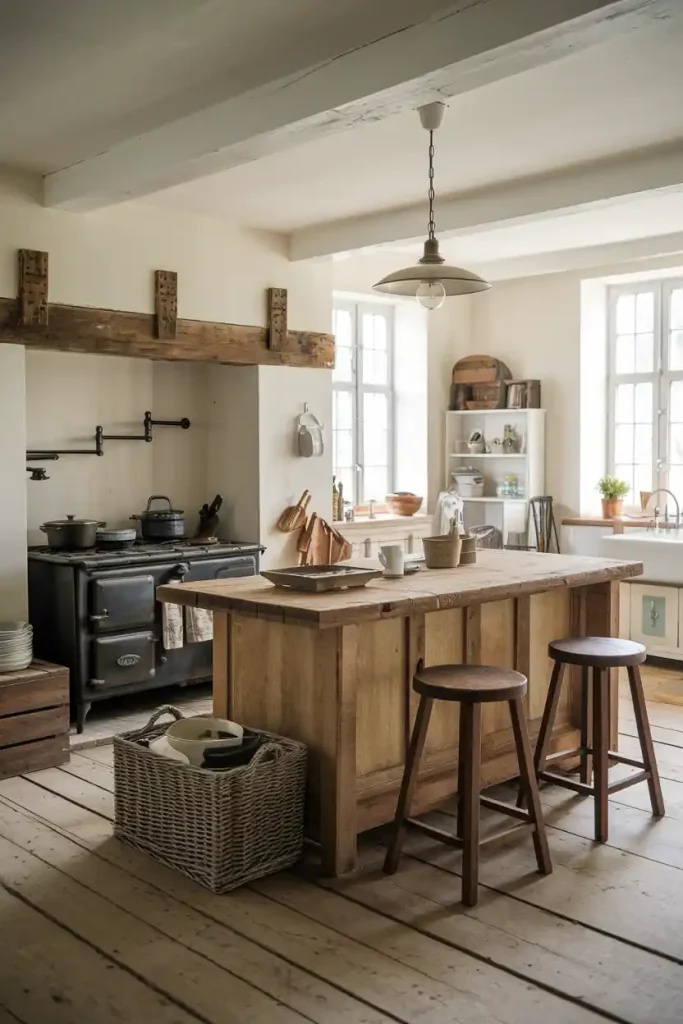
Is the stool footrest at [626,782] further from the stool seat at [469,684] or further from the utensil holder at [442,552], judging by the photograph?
the utensil holder at [442,552]

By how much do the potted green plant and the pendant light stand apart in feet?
11.4

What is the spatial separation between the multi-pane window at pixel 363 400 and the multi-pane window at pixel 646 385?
171cm

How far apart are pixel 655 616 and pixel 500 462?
183 centimetres

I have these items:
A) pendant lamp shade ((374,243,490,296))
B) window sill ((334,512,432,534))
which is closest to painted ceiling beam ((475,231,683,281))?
window sill ((334,512,432,534))

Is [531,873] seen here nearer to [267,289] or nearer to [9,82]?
[9,82]

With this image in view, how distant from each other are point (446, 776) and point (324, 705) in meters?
0.75

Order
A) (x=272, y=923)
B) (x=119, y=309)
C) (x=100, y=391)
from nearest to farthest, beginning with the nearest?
(x=272, y=923) < (x=119, y=309) < (x=100, y=391)

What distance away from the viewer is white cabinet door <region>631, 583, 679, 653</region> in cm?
650

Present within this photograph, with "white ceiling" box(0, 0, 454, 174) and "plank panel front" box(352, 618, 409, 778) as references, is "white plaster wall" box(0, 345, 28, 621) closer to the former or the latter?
"white ceiling" box(0, 0, 454, 174)

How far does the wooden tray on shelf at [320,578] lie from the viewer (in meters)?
3.45

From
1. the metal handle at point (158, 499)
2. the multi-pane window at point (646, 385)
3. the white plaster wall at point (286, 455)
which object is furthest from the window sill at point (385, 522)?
the multi-pane window at point (646, 385)

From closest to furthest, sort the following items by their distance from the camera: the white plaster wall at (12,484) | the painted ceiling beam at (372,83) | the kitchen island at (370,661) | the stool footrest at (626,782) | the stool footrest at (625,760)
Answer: the painted ceiling beam at (372,83)
the kitchen island at (370,661)
the stool footrest at (626,782)
the stool footrest at (625,760)
the white plaster wall at (12,484)

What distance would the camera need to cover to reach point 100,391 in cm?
584

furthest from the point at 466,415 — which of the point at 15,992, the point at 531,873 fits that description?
the point at 15,992
